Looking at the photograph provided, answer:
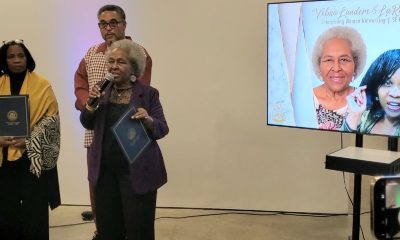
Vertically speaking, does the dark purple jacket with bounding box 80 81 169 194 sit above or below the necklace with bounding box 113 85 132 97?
below

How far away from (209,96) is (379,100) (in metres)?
1.76

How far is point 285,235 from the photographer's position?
3.61m

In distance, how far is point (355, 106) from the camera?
263cm

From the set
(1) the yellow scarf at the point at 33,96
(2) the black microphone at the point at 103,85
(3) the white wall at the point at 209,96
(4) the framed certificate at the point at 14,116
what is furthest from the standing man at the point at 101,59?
(3) the white wall at the point at 209,96

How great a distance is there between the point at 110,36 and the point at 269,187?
6.38 ft

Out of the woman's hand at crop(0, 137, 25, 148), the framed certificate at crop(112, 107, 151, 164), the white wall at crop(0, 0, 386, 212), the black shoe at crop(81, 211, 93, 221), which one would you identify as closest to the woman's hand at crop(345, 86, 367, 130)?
the framed certificate at crop(112, 107, 151, 164)

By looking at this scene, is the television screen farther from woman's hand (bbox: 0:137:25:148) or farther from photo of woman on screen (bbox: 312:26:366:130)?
woman's hand (bbox: 0:137:25:148)

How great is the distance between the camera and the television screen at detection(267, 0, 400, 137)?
2.49 meters

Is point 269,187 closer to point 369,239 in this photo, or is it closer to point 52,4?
point 369,239

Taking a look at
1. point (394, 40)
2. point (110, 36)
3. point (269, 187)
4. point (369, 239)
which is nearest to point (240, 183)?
point (269, 187)

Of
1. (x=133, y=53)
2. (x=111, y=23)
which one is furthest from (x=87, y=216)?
(x=133, y=53)

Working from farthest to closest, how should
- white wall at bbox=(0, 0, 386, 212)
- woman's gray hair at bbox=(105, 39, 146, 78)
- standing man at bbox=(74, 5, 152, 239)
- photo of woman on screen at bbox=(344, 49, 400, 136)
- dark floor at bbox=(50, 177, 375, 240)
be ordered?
white wall at bbox=(0, 0, 386, 212), dark floor at bbox=(50, 177, 375, 240), standing man at bbox=(74, 5, 152, 239), photo of woman on screen at bbox=(344, 49, 400, 136), woman's gray hair at bbox=(105, 39, 146, 78)

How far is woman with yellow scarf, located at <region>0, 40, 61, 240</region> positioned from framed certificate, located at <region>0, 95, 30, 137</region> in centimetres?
5

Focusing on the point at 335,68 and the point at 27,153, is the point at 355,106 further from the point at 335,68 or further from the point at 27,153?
the point at 27,153
